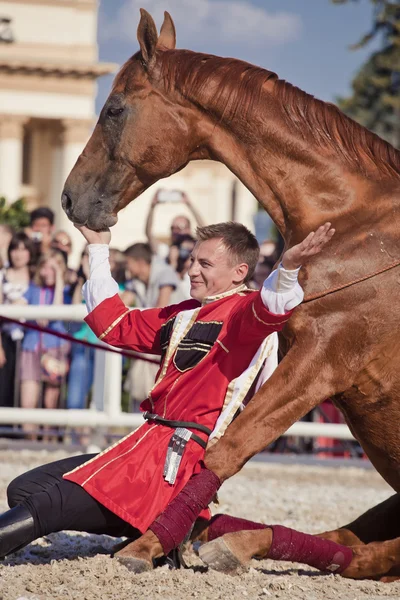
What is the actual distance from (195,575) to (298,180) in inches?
64.3

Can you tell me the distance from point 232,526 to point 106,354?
4286 millimetres

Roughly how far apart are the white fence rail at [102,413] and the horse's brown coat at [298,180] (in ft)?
14.1

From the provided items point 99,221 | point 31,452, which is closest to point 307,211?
point 99,221

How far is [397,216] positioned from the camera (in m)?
4.34

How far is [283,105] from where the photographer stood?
4434mm

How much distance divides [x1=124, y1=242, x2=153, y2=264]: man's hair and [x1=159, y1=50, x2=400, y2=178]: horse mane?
210 inches

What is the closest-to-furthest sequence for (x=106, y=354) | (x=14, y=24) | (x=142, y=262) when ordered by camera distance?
(x=106, y=354) < (x=142, y=262) < (x=14, y=24)

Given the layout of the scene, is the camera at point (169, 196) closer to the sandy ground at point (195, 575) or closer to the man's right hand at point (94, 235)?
the sandy ground at point (195, 575)

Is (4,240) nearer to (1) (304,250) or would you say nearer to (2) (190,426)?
(2) (190,426)

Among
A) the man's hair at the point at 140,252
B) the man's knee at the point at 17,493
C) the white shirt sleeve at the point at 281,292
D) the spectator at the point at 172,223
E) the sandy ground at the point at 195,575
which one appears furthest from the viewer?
the spectator at the point at 172,223

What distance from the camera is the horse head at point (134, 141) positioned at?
4469 mm

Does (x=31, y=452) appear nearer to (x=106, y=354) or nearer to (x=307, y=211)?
(x=106, y=354)

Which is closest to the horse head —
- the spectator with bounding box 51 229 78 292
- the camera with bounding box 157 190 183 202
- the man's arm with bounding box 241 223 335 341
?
the man's arm with bounding box 241 223 335 341

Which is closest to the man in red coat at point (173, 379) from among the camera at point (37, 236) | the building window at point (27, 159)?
the camera at point (37, 236)
